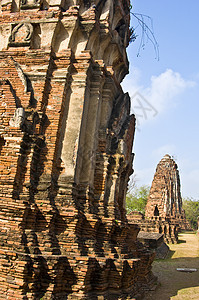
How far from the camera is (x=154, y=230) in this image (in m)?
21.7

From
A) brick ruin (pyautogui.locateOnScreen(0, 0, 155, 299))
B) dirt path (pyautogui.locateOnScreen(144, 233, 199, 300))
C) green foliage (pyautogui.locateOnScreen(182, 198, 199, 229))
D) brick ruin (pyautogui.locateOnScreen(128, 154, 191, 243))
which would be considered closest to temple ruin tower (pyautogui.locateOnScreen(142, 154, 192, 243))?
brick ruin (pyautogui.locateOnScreen(128, 154, 191, 243))

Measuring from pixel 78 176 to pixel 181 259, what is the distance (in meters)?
10.4

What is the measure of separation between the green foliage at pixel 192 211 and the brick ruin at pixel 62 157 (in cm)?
4824

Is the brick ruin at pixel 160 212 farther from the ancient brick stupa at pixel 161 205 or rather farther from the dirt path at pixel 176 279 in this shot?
the dirt path at pixel 176 279

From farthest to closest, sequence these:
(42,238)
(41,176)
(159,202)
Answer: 1. (159,202)
2. (41,176)
3. (42,238)

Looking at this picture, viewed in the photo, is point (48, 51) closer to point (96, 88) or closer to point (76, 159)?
point (96, 88)

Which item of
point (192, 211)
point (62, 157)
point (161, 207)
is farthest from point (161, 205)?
point (192, 211)

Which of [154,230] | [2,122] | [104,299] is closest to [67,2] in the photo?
[2,122]

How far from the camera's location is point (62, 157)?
7148mm

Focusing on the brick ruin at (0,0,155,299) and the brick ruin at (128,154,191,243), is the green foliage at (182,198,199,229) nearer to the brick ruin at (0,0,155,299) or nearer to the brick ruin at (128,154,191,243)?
the brick ruin at (128,154,191,243)

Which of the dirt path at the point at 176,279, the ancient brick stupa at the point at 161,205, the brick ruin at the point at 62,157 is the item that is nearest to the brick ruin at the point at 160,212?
the ancient brick stupa at the point at 161,205

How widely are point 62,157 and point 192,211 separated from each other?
53129 millimetres

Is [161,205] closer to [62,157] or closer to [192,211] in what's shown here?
[62,157]

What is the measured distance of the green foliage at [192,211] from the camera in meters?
54.4
